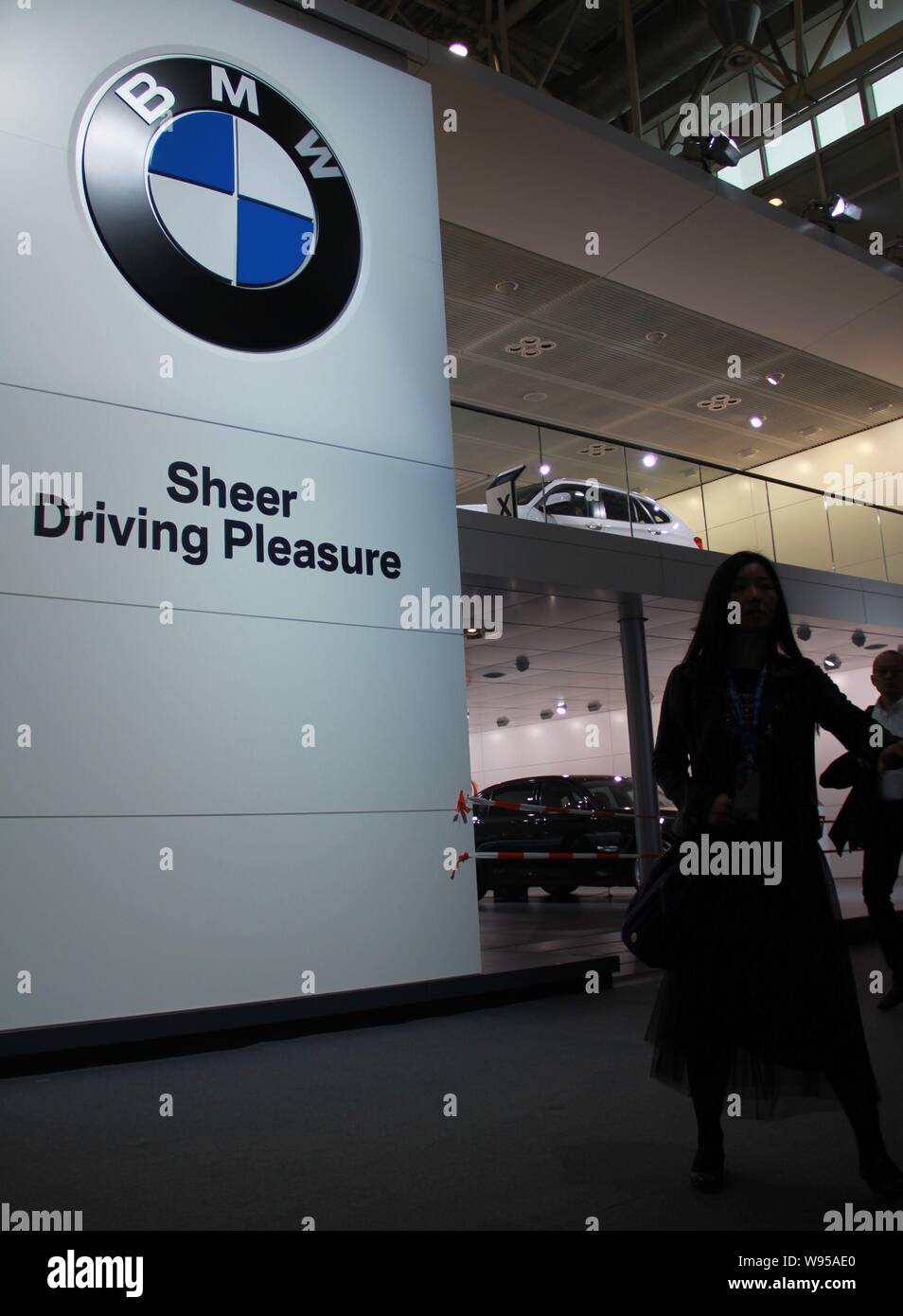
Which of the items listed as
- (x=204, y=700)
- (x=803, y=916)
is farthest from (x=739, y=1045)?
(x=204, y=700)

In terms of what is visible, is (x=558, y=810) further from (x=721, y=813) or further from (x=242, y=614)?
(x=721, y=813)

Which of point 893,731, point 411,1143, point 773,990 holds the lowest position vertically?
point 411,1143

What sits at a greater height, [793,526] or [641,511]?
[793,526]

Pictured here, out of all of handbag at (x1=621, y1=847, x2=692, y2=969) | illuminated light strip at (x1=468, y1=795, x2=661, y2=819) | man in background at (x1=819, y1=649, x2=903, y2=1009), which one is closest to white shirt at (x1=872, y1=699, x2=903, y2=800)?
man in background at (x1=819, y1=649, x2=903, y2=1009)

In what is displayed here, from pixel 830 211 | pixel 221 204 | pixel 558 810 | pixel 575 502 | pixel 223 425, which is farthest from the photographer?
pixel 558 810

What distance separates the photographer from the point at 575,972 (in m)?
5.86

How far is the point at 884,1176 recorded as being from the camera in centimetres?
235

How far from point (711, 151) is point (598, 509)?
3.59 meters

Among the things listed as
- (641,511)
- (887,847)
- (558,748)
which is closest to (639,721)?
(641,511)

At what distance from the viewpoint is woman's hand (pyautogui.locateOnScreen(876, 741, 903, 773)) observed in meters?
2.42

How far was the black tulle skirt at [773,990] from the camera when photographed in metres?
2.43

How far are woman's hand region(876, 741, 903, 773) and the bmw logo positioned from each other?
13.1 feet

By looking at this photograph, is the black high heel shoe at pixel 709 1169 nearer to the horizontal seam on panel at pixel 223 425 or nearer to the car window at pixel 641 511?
the horizontal seam on panel at pixel 223 425

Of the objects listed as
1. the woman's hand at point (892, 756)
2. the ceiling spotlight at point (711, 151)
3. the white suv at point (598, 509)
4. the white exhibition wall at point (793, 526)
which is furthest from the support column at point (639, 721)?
the woman's hand at point (892, 756)
